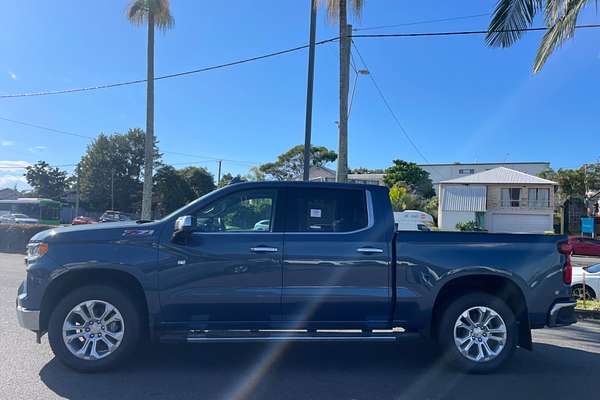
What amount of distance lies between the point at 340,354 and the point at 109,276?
2769mm

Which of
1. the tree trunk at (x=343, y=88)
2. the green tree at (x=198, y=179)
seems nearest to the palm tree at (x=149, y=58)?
the tree trunk at (x=343, y=88)

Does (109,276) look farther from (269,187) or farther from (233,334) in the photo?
(269,187)

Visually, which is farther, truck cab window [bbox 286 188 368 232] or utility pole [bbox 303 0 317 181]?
utility pole [bbox 303 0 317 181]

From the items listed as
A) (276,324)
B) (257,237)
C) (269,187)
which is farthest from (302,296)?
(269,187)

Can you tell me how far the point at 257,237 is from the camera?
4754mm

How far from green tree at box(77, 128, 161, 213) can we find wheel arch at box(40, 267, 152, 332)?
2120 inches

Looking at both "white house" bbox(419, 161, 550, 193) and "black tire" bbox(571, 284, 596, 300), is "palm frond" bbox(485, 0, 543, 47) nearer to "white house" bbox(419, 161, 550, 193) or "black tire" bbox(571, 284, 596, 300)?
"black tire" bbox(571, 284, 596, 300)

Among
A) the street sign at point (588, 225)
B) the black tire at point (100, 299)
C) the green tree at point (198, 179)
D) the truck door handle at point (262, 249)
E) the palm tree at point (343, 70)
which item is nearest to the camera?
the black tire at point (100, 299)

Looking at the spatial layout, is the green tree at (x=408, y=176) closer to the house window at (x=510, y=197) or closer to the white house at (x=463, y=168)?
the white house at (x=463, y=168)

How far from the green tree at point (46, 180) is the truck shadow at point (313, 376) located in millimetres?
→ 73915

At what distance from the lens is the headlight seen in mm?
4629

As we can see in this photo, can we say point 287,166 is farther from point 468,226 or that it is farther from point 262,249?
point 262,249

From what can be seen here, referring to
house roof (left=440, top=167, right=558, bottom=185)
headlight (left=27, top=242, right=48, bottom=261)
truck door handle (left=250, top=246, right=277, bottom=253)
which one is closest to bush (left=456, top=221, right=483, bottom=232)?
house roof (left=440, top=167, right=558, bottom=185)

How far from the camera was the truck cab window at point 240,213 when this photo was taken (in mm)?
4852
